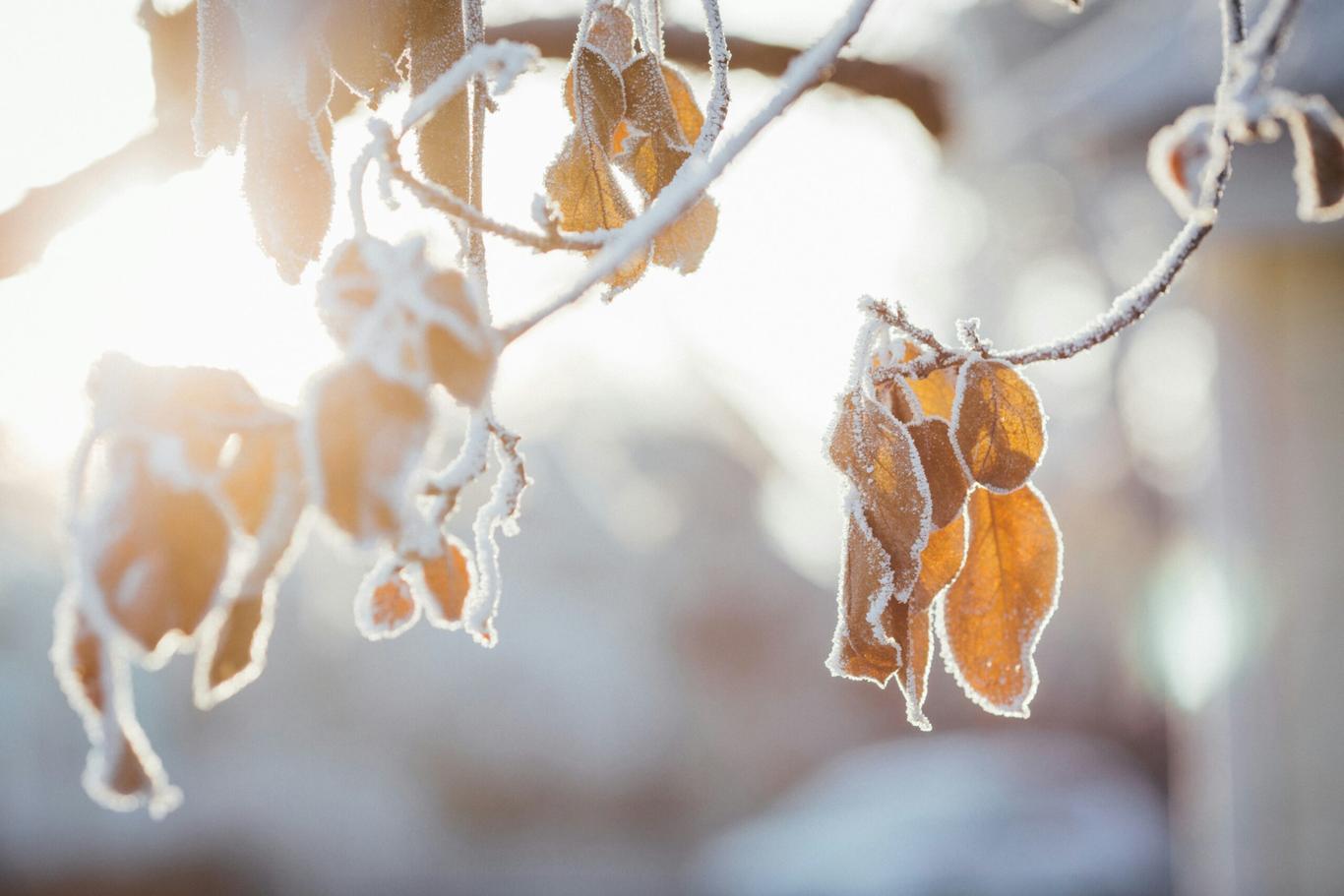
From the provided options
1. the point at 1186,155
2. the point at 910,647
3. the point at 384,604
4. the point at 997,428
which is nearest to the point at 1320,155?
the point at 1186,155

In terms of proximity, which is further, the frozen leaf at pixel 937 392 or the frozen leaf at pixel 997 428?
the frozen leaf at pixel 937 392

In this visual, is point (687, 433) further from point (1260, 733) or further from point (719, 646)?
point (1260, 733)

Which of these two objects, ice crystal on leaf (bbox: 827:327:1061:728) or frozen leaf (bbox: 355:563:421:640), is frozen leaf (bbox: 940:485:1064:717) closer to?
ice crystal on leaf (bbox: 827:327:1061:728)

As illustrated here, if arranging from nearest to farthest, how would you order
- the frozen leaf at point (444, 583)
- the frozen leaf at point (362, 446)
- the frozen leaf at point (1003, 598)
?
the frozen leaf at point (362, 446)
the frozen leaf at point (444, 583)
the frozen leaf at point (1003, 598)

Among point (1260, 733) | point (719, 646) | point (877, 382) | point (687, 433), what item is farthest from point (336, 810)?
point (877, 382)

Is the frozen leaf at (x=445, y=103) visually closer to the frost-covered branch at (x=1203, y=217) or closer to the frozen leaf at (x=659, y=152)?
the frozen leaf at (x=659, y=152)

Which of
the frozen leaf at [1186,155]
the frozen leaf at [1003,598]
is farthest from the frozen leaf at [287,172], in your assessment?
the frozen leaf at [1186,155]
